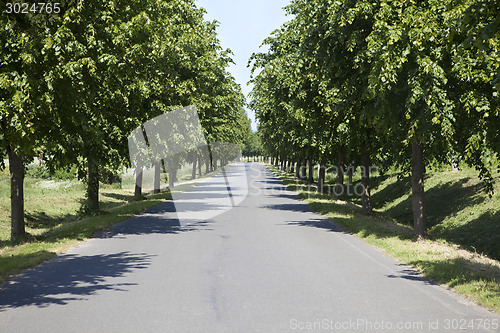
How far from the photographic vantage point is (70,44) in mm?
11344

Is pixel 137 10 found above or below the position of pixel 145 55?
above

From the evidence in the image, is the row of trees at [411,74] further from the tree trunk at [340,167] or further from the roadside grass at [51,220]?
the tree trunk at [340,167]

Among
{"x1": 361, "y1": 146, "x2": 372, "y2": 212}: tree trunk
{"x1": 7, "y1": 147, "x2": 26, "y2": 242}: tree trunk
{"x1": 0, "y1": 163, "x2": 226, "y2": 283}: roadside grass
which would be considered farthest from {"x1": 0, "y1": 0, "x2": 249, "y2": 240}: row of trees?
{"x1": 361, "y1": 146, "x2": 372, "y2": 212}: tree trunk

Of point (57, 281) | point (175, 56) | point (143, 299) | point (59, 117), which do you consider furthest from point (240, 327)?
point (175, 56)

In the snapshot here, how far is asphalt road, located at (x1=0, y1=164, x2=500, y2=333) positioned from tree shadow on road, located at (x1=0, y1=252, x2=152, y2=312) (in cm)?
2

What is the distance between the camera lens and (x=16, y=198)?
1323 centimetres

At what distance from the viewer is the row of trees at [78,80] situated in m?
10.8

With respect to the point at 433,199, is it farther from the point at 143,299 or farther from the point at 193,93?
the point at 143,299

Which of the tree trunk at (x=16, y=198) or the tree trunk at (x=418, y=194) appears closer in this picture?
the tree trunk at (x=16, y=198)

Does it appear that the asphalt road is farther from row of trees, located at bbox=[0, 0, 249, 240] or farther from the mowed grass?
row of trees, located at bbox=[0, 0, 249, 240]

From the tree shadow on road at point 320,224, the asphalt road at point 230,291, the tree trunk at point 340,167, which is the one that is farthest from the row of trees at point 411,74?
the tree trunk at point 340,167

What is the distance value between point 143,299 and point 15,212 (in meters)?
7.99

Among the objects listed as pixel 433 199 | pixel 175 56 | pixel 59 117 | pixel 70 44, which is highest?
pixel 175 56

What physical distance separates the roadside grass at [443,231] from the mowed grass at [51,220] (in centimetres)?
786
